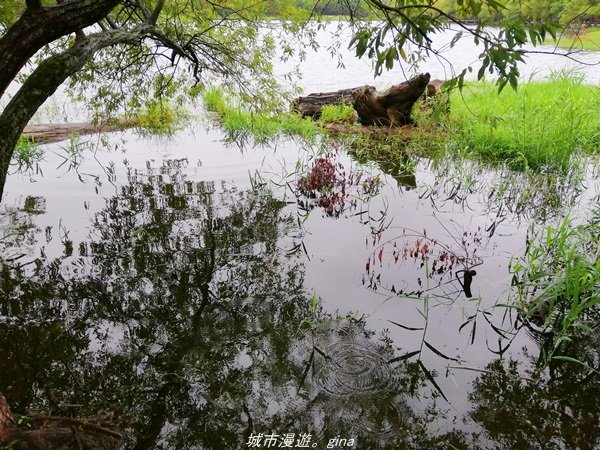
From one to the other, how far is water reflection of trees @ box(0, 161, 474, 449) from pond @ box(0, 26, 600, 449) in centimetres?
2

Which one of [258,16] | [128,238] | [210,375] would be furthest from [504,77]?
[258,16]

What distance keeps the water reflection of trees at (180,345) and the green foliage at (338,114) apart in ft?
19.5

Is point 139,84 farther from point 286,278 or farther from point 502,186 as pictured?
point 502,186

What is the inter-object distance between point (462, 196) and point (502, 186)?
551 millimetres

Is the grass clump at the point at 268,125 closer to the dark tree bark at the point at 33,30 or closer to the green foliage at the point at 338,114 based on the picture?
the green foliage at the point at 338,114

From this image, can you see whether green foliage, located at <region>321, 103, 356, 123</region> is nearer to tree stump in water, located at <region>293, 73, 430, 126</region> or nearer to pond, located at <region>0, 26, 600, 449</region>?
tree stump in water, located at <region>293, 73, 430, 126</region>

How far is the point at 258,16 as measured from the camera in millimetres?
6684

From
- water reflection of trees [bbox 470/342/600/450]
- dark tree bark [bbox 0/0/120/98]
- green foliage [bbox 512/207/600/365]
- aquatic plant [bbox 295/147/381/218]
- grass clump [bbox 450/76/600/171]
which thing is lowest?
water reflection of trees [bbox 470/342/600/450]

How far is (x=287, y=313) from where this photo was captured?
3703 millimetres

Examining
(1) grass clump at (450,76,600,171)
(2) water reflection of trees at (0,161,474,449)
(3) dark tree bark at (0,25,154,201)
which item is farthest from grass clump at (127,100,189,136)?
(3) dark tree bark at (0,25,154,201)

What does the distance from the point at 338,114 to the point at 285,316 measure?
7.65m

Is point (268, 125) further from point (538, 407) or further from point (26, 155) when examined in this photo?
point (538, 407)

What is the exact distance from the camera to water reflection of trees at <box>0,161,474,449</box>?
2.68 meters

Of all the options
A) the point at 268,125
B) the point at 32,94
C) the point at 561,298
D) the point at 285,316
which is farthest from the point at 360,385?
the point at 268,125
